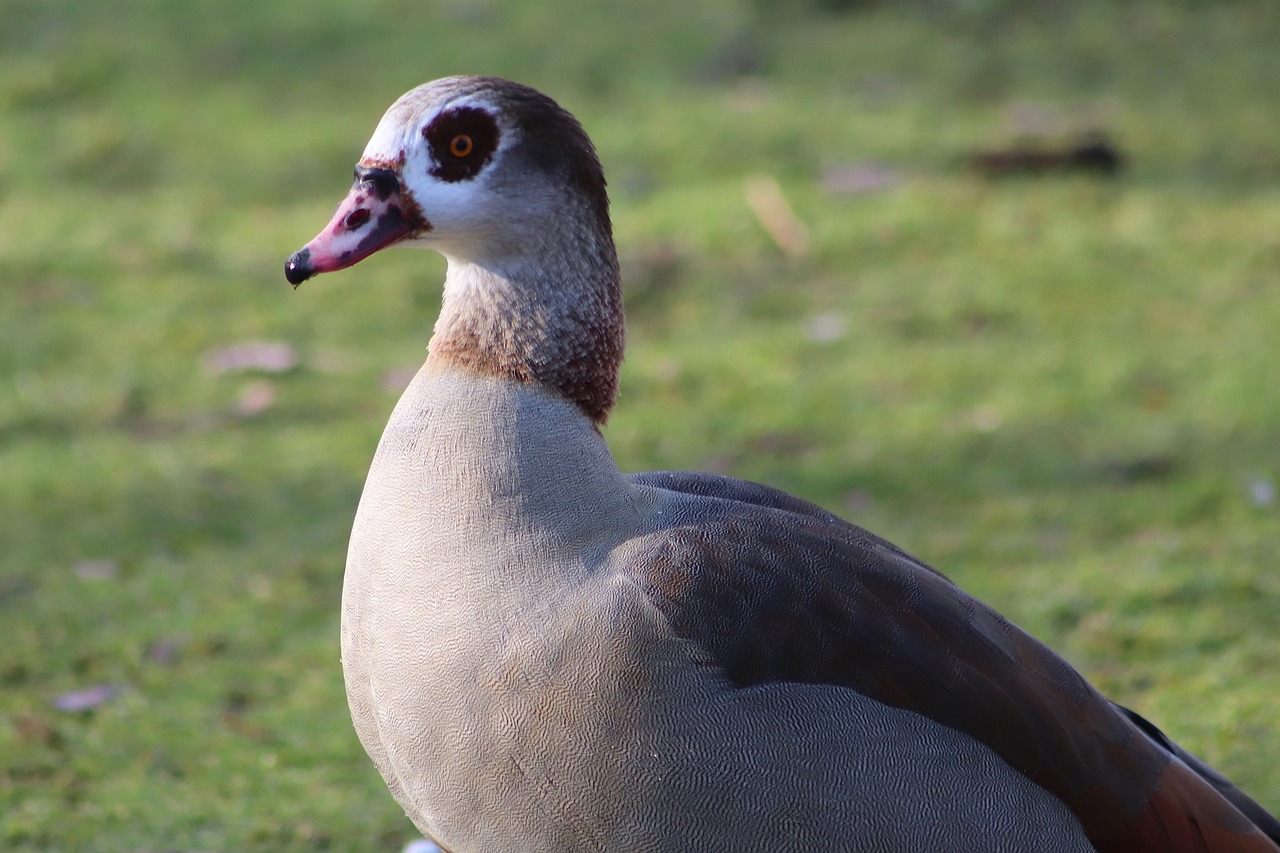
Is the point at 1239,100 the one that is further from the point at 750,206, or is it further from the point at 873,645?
the point at 873,645

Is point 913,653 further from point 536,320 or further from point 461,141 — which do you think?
point 461,141

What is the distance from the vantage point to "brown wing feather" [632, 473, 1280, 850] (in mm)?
2430

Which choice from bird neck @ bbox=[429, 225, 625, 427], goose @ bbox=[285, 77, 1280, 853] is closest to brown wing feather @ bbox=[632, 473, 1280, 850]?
goose @ bbox=[285, 77, 1280, 853]

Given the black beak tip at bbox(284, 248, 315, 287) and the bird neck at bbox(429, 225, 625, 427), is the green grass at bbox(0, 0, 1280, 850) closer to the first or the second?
the bird neck at bbox(429, 225, 625, 427)

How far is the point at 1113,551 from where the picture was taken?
14.4 feet

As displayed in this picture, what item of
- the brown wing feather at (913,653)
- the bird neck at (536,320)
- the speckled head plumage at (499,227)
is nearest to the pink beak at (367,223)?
the speckled head plumage at (499,227)

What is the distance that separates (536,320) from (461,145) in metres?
0.29

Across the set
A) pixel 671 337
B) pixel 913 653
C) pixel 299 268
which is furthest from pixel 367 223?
pixel 671 337

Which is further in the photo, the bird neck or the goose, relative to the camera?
the bird neck

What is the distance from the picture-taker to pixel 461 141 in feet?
8.14

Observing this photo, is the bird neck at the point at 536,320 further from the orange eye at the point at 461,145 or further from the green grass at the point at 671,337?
the green grass at the point at 671,337

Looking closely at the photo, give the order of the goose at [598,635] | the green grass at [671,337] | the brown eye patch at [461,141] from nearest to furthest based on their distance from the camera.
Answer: the goose at [598,635], the brown eye patch at [461,141], the green grass at [671,337]

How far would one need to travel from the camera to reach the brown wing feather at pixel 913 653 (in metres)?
2.43

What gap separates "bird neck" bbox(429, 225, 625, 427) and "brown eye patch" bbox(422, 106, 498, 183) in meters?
0.16
